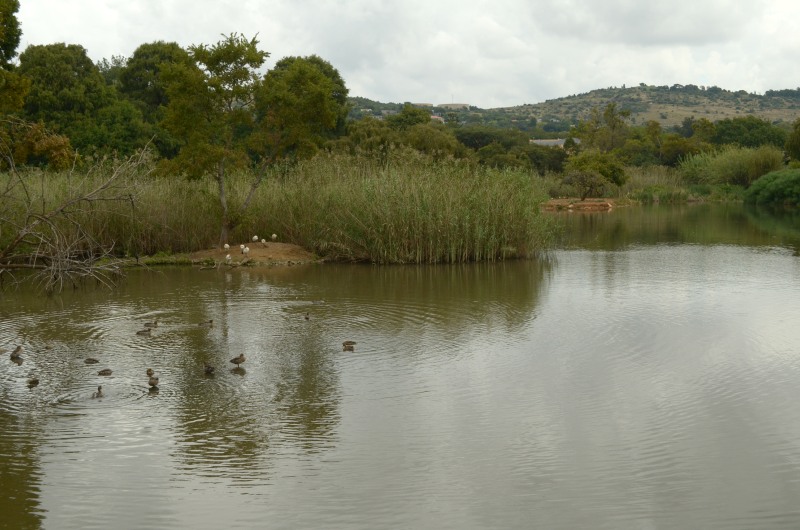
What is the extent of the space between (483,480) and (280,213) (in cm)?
1596

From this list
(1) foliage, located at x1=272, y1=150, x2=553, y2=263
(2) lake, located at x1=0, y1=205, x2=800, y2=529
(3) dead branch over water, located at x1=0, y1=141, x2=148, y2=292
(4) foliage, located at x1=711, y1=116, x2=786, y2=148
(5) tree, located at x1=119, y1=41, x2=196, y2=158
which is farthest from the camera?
(4) foliage, located at x1=711, y1=116, x2=786, y2=148

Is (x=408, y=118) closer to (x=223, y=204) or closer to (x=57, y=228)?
(x=223, y=204)

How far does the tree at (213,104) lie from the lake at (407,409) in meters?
5.15

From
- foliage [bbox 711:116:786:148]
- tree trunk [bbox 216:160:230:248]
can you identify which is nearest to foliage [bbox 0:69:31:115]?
tree trunk [bbox 216:160:230:248]

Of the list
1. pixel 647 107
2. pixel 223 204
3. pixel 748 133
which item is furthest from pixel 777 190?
pixel 647 107

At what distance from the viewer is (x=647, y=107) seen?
5428 inches

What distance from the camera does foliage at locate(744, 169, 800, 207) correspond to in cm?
4594

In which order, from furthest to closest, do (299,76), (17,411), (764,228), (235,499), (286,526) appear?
(764,228) < (299,76) < (17,411) < (235,499) < (286,526)

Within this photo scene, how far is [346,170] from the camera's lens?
2300 centimetres

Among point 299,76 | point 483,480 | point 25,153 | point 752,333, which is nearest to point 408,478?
point 483,480

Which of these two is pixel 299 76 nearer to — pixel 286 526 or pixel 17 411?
pixel 17 411

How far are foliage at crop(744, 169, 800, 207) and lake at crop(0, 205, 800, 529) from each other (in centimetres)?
3260

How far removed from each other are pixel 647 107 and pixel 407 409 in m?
137

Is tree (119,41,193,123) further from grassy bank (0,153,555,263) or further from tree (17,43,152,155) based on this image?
grassy bank (0,153,555,263)
